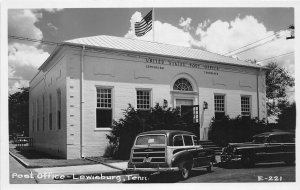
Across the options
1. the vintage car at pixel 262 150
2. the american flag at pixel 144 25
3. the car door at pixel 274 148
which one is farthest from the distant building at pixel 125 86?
the car door at pixel 274 148

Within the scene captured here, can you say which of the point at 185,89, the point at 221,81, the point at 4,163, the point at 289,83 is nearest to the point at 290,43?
the point at 289,83

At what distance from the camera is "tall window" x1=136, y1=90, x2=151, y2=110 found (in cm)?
1411

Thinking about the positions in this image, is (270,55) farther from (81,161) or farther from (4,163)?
(4,163)

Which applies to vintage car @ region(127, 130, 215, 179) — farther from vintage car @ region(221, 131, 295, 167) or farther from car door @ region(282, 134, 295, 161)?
car door @ region(282, 134, 295, 161)

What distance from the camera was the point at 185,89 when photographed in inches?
591

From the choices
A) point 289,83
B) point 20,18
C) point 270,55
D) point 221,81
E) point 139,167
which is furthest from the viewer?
point 221,81

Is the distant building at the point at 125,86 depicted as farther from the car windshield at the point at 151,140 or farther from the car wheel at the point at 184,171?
the car wheel at the point at 184,171

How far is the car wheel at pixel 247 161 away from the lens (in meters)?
11.0

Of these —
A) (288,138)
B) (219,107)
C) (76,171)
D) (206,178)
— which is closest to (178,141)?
(206,178)

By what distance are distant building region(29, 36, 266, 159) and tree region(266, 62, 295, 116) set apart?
38cm

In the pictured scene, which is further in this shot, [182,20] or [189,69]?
[189,69]

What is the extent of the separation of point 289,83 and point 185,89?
5057 millimetres

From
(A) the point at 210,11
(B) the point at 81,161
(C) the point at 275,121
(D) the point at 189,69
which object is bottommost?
(B) the point at 81,161

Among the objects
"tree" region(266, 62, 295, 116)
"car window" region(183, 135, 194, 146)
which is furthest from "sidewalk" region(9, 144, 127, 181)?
"tree" region(266, 62, 295, 116)
